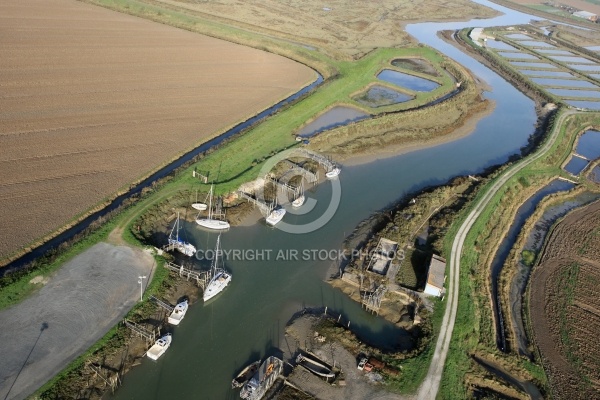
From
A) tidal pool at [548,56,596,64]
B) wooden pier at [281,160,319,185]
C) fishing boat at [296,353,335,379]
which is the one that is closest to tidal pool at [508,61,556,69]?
tidal pool at [548,56,596,64]

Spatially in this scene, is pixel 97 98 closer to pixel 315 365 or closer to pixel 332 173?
pixel 332 173

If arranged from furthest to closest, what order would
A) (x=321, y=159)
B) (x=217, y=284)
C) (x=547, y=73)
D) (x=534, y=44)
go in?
(x=534, y=44) → (x=547, y=73) → (x=321, y=159) → (x=217, y=284)

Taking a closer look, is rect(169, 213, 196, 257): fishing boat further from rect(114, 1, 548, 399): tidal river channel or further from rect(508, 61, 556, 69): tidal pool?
rect(508, 61, 556, 69): tidal pool

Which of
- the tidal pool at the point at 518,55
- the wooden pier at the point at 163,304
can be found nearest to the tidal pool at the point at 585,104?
the tidal pool at the point at 518,55

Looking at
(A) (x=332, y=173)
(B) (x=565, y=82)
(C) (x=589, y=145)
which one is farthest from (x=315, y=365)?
(B) (x=565, y=82)

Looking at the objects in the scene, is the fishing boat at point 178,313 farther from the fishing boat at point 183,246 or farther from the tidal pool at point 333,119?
the tidal pool at point 333,119
